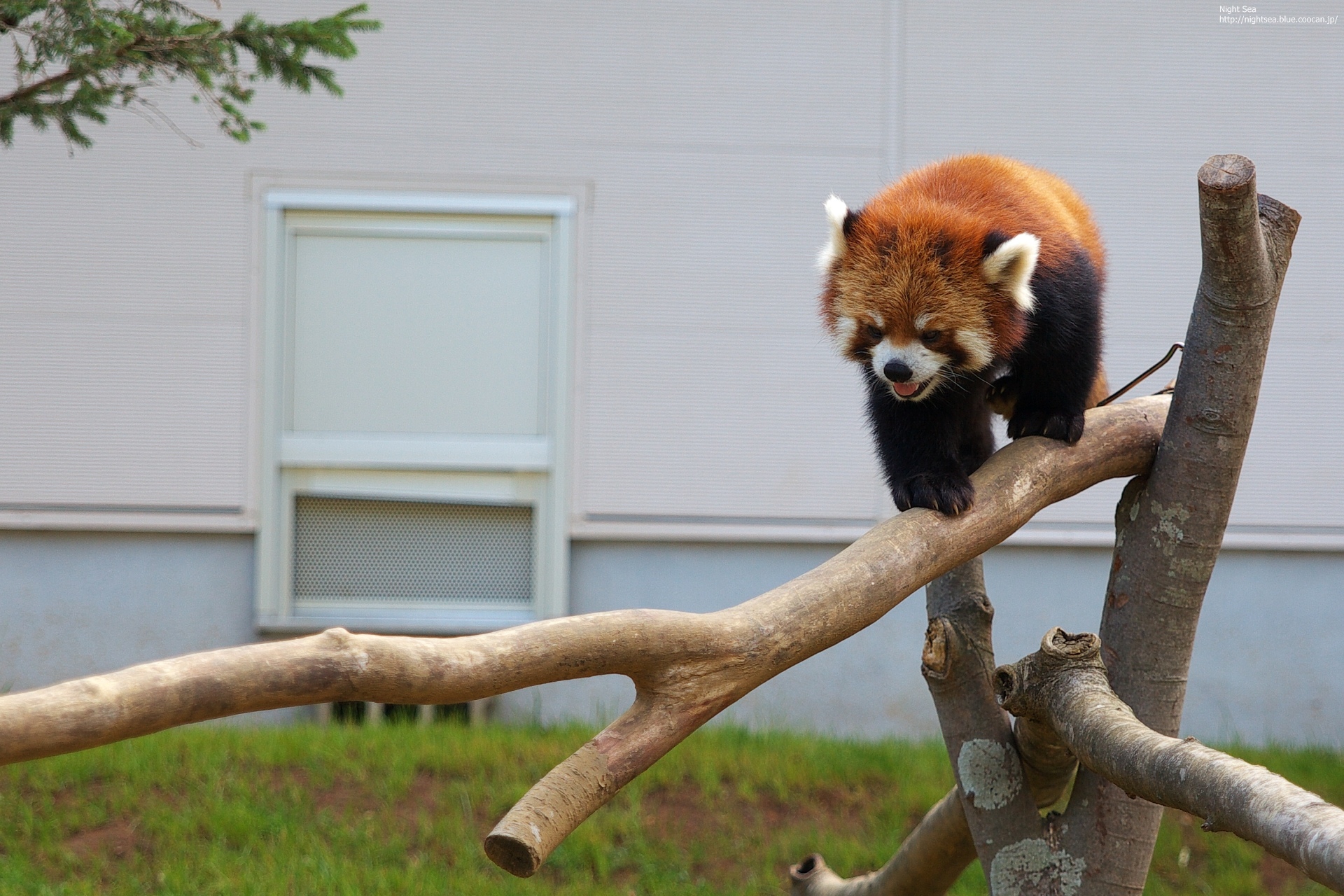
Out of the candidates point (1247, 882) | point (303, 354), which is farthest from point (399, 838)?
point (1247, 882)

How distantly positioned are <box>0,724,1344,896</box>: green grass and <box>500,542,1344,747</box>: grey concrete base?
0.63 m

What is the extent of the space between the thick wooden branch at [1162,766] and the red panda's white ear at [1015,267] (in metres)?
0.67

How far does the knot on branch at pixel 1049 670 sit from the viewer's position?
1.81 metres

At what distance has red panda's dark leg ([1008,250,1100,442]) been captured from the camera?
2240 mm

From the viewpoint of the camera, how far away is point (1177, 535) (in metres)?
2.09

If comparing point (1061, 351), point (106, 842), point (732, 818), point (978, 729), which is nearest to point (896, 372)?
point (1061, 351)

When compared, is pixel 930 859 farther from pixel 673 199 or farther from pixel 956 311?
pixel 673 199

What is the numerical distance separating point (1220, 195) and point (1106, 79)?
4055 mm

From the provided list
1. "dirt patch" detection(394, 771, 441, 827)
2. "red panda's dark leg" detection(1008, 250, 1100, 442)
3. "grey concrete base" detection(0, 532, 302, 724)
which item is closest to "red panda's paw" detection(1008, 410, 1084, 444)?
"red panda's dark leg" detection(1008, 250, 1100, 442)

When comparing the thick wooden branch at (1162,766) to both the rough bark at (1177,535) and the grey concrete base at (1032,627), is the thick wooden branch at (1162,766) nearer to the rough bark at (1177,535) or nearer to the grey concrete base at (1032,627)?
the rough bark at (1177,535)

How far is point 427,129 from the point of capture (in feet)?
17.4

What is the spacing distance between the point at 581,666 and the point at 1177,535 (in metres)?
1.26

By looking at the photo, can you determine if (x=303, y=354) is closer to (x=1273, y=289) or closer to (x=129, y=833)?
(x=129, y=833)

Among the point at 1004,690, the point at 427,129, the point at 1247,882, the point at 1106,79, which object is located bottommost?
the point at 1247,882
